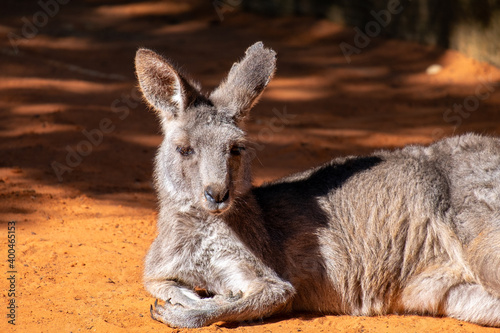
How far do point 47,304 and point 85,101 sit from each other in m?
5.08

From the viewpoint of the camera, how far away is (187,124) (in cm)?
477

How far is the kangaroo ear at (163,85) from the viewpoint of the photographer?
4711 millimetres

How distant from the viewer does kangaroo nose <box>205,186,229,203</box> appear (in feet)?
14.4

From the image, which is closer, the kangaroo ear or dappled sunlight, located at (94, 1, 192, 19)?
the kangaroo ear

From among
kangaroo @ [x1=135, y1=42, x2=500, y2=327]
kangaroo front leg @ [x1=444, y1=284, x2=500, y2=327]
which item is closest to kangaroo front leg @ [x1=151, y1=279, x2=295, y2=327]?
kangaroo @ [x1=135, y1=42, x2=500, y2=327]

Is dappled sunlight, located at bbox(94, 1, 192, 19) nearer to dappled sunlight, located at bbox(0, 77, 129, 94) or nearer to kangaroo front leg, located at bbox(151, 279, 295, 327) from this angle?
dappled sunlight, located at bbox(0, 77, 129, 94)

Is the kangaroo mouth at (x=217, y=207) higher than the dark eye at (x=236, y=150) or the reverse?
the reverse

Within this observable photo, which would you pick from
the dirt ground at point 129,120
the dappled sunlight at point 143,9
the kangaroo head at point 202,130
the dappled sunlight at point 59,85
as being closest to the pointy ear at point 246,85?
the kangaroo head at point 202,130

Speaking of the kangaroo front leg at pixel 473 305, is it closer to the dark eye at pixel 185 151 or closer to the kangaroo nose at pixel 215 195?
the kangaroo nose at pixel 215 195

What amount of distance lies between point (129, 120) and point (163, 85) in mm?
4254

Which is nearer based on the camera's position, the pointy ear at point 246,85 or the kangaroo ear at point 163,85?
the kangaroo ear at point 163,85

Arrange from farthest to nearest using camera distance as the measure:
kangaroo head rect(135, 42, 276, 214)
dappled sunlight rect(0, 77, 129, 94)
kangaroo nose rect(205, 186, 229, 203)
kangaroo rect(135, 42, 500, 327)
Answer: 1. dappled sunlight rect(0, 77, 129, 94)
2. kangaroo rect(135, 42, 500, 327)
3. kangaroo head rect(135, 42, 276, 214)
4. kangaroo nose rect(205, 186, 229, 203)

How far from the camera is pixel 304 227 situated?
5039mm

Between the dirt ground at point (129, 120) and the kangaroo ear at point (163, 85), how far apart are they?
1.46 m
